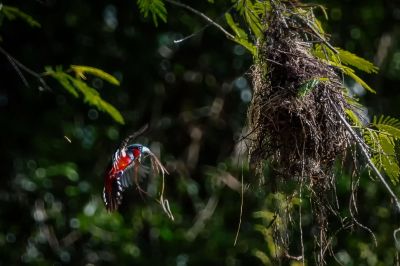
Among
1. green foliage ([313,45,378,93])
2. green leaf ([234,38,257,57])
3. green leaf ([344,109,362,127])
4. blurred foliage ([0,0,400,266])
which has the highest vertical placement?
green foliage ([313,45,378,93])

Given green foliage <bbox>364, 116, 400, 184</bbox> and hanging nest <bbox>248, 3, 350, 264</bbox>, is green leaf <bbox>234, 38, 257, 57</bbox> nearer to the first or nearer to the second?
hanging nest <bbox>248, 3, 350, 264</bbox>

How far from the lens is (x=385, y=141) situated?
2.24 meters

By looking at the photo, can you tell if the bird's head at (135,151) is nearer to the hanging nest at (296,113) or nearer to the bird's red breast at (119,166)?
the bird's red breast at (119,166)

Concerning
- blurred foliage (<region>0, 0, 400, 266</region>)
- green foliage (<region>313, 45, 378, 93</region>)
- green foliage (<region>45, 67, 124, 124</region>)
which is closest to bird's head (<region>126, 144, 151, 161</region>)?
green foliage (<region>45, 67, 124, 124</region>)

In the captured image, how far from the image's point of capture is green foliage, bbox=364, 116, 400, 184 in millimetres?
2203

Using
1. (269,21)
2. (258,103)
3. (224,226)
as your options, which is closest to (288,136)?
(258,103)

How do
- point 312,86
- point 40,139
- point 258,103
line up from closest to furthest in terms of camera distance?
point 312,86, point 258,103, point 40,139

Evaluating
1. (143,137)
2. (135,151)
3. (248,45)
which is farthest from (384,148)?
(143,137)

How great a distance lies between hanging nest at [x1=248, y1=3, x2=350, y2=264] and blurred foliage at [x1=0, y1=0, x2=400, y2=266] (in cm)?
276

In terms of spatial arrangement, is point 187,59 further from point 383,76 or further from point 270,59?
point 270,59

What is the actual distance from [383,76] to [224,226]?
4.02ft

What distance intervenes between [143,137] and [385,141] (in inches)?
117

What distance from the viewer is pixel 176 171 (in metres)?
5.35

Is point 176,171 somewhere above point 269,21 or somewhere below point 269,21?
below
